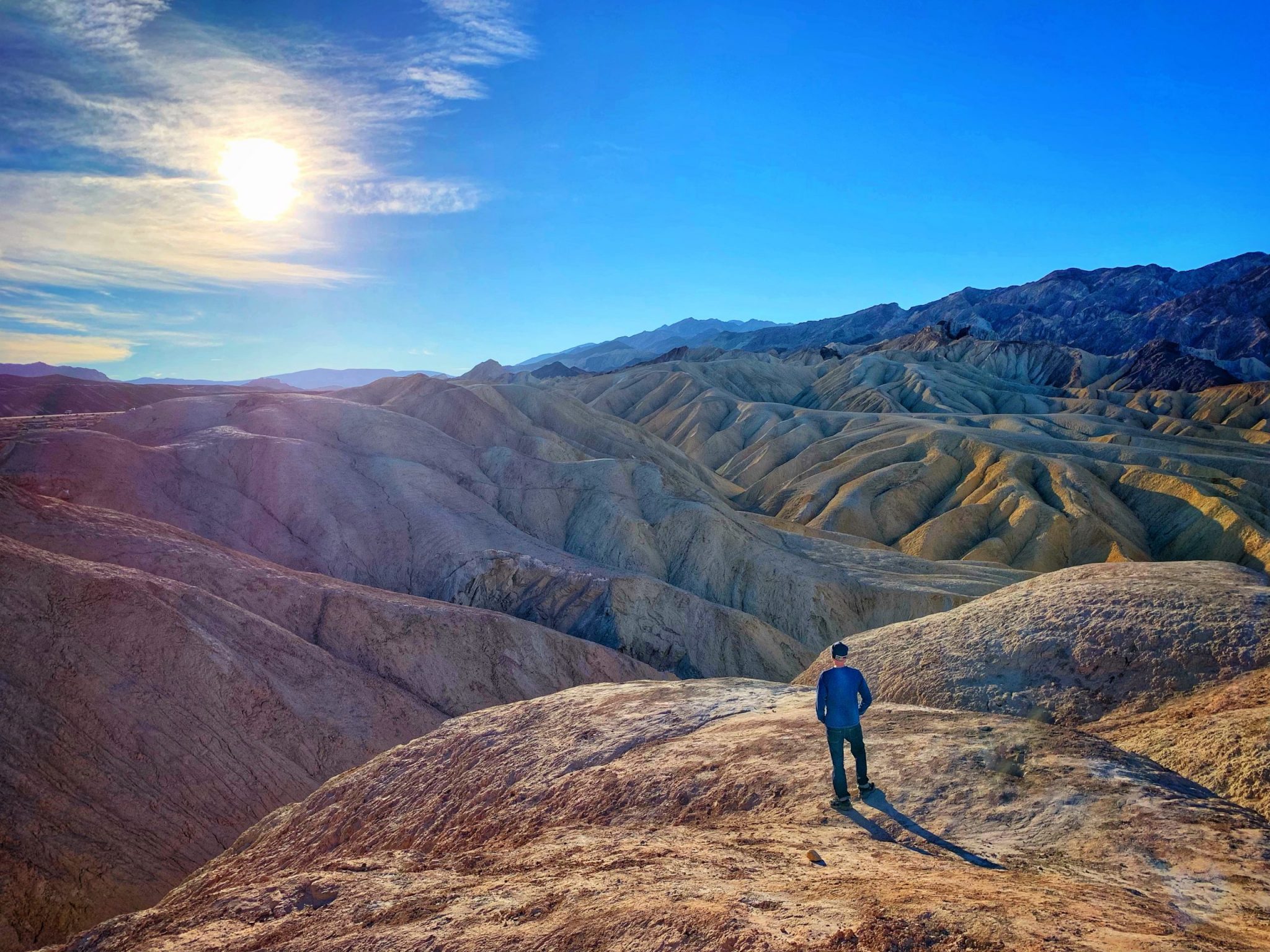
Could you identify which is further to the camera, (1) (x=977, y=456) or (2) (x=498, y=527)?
(1) (x=977, y=456)

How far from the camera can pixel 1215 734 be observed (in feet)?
21.6

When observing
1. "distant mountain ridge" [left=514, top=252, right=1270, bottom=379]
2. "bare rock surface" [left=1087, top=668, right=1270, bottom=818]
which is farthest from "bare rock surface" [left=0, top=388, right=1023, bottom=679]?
"distant mountain ridge" [left=514, top=252, right=1270, bottom=379]

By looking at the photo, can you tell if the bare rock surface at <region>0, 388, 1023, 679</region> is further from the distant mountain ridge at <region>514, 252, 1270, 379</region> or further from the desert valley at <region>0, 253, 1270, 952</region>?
the distant mountain ridge at <region>514, 252, 1270, 379</region>

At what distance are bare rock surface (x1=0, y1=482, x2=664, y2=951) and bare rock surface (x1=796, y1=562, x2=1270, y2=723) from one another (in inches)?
421

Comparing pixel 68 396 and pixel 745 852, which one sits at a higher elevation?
pixel 68 396

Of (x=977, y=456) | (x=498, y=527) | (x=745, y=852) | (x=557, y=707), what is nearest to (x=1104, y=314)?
(x=977, y=456)

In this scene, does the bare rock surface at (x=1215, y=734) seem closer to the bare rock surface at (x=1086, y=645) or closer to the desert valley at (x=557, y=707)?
the desert valley at (x=557, y=707)

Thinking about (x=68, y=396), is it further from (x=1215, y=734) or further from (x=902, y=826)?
(x=1215, y=734)

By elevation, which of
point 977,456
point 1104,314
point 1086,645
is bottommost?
point 977,456

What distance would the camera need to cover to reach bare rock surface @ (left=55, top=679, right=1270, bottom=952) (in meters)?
4.32

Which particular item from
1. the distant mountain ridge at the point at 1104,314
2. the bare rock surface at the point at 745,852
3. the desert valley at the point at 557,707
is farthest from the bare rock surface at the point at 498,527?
the distant mountain ridge at the point at 1104,314

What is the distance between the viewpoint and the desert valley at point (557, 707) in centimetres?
511

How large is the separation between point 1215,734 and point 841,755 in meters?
3.38

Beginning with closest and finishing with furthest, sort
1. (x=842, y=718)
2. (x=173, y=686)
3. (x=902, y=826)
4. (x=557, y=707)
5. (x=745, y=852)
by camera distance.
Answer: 1. (x=745, y=852)
2. (x=902, y=826)
3. (x=842, y=718)
4. (x=557, y=707)
5. (x=173, y=686)
